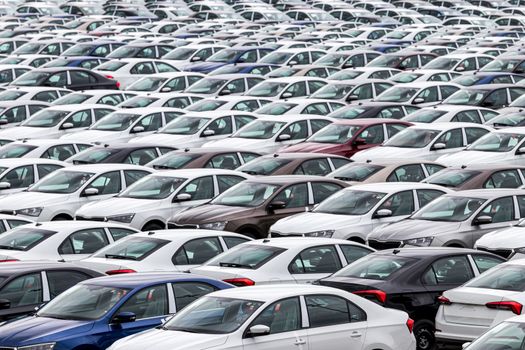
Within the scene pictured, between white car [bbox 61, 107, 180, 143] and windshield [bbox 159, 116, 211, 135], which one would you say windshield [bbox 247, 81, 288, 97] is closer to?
white car [bbox 61, 107, 180, 143]

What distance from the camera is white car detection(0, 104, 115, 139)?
109ft

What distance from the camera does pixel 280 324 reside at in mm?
13859

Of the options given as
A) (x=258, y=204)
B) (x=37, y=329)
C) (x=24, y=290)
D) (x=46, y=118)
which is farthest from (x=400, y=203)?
(x=46, y=118)

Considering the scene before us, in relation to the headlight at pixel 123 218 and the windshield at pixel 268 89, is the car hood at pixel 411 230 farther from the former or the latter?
the windshield at pixel 268 89

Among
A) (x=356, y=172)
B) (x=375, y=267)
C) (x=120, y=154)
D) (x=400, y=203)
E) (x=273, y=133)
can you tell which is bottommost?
(x=273, y=133)

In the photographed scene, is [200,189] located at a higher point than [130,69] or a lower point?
higher

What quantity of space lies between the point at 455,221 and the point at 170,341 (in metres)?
8.66

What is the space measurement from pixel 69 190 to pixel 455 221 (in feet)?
24.2

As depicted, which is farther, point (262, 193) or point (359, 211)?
point (262, 193)

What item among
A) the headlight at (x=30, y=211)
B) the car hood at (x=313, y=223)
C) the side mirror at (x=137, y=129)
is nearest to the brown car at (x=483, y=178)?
the car hood at (x=313, y=223)

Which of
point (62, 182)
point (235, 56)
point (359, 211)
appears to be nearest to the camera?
point (359, 211)

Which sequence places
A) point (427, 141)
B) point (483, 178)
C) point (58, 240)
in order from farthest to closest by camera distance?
1. point (427, 141)
2. point (483, 178)
3. point (58, 240)

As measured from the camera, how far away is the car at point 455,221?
2075 centimetres

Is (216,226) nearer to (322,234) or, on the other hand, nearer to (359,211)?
(322,234)
